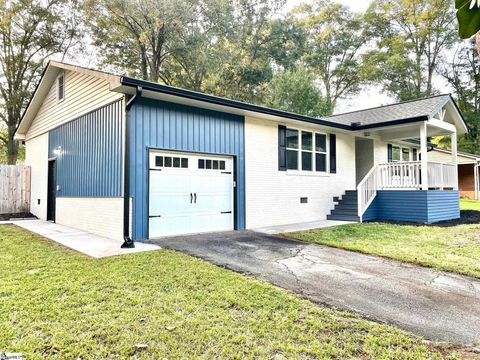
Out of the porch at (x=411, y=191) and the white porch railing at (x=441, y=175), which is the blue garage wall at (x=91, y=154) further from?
the white porch railing at (x=441, y=175)

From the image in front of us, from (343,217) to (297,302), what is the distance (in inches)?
302

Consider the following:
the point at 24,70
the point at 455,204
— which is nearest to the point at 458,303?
the point at 455,204

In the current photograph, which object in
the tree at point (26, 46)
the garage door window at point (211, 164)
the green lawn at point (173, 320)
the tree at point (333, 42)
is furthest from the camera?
the tree at point (333, 42)

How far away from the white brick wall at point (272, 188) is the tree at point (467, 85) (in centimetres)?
2186

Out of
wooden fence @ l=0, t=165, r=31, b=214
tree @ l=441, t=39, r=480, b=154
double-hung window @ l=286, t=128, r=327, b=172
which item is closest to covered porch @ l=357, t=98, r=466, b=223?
double-hung window @ l=286, t=128, r=327, b=172

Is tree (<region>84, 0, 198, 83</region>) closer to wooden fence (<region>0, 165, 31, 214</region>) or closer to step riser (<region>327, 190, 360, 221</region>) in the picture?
wooden fence (<region>0, 165, 31, 214</region>)

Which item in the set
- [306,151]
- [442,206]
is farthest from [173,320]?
[442,206]

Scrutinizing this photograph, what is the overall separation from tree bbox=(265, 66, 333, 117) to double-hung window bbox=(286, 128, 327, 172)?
929 cm

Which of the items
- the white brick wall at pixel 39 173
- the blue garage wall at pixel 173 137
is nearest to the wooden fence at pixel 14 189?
the white brick wall at pixel 39 173

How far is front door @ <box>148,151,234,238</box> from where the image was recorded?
23.0 feet

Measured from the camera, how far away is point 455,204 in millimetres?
11234

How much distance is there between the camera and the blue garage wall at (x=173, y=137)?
21.5 feet

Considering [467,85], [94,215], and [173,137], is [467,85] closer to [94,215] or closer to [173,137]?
[173,137]

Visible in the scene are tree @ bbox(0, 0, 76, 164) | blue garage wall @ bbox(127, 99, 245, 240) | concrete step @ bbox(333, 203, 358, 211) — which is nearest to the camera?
blue garage wall @ bbox(127, 99, 245, 240)
